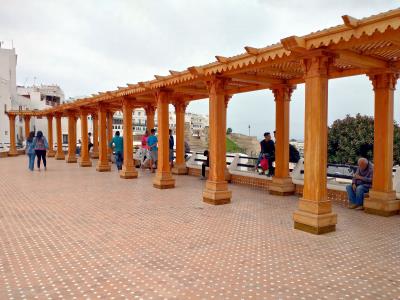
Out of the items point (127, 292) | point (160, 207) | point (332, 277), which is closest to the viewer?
point (127, 292)

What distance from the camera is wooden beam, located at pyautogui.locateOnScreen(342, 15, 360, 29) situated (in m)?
4.64

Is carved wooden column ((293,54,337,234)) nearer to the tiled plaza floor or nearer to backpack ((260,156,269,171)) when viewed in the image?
the tiled plaza floor

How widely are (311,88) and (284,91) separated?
3412mm

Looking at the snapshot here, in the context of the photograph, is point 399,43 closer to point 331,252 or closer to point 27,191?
point 331,252

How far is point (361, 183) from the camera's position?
25.2 ft

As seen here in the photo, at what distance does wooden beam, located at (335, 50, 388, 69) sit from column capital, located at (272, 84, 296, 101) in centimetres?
262

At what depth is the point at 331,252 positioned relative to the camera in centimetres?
489

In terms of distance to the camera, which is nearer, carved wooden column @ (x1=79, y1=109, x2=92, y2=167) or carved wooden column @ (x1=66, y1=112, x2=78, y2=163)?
carved wooden column @ (x1=79, y1=109, x2=92, y2=167)

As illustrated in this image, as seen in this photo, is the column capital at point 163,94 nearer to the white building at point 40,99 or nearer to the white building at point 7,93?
the white building at point 7,93

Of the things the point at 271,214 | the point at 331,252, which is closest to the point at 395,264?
the point at 331,252

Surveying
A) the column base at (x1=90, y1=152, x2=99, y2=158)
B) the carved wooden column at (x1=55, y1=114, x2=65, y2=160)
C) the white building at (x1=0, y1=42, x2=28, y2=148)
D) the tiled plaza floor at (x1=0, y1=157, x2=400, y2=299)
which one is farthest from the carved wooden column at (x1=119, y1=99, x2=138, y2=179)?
the white building at (x1=0, y1=42, x2=28, y2=148)

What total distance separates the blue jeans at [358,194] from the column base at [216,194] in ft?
9.23

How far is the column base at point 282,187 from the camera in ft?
30.7

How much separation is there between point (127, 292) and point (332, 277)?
7.71 feet
